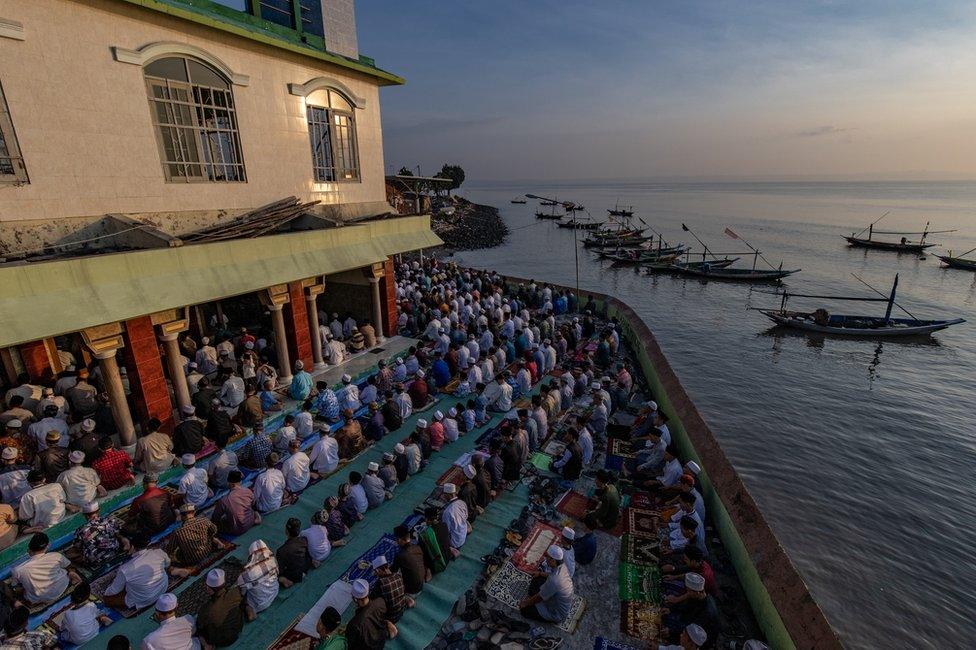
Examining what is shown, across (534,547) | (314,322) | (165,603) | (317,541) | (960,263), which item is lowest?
(960,263)

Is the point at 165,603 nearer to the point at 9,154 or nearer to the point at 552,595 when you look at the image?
the point at 552,595

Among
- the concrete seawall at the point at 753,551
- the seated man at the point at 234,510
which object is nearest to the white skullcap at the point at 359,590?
the seated man at the point at 234,510

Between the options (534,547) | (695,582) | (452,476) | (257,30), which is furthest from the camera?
(257,30)

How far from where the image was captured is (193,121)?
38.5 feet

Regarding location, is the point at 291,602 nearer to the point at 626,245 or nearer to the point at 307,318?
the point at 307,318

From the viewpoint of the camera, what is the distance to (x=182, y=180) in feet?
38.0

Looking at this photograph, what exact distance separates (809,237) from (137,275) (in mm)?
96349

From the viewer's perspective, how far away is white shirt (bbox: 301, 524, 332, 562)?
755 cm

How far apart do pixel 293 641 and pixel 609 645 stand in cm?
454

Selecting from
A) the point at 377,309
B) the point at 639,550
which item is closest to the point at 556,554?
the point at 639,550

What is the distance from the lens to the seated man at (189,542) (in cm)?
745

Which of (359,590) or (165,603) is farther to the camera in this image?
(359,590)

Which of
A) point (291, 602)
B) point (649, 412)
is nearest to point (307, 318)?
point (291, 602)

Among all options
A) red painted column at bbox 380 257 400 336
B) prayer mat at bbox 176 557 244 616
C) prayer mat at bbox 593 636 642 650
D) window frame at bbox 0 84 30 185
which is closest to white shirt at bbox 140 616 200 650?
prayer mat at bbox 176 557 244 616
